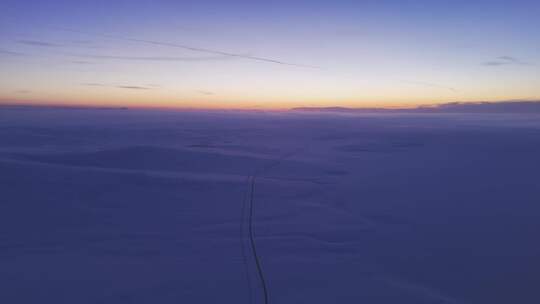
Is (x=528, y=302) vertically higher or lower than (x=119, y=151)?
lower

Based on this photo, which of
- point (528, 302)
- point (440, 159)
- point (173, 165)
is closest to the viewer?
point (528, 302)

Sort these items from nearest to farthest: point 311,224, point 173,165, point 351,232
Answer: point 351,232
point 311,224
point 173,165

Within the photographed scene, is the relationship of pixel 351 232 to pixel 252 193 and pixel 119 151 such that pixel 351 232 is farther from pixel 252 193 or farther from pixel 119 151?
pixel 119 151

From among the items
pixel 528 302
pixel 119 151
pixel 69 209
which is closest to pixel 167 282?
pixel 69 209

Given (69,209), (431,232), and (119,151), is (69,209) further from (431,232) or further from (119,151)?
(119,151)

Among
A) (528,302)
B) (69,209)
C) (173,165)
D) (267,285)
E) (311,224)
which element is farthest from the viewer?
(173,165)

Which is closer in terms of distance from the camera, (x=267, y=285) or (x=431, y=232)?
(x=267, y=285)

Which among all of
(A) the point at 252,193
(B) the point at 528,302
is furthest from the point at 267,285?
(A) the point at 252,193

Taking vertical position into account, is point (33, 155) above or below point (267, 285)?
above

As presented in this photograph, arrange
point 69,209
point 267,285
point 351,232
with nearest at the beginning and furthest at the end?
point 267,285, point 351,232, point 69,209
